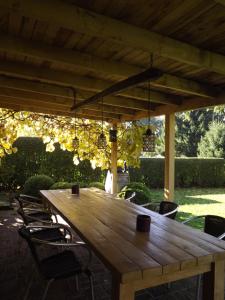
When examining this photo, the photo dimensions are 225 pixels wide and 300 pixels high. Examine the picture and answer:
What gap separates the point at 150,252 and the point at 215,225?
133 centimetres

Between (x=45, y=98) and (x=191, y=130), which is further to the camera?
(x=191, y=130)

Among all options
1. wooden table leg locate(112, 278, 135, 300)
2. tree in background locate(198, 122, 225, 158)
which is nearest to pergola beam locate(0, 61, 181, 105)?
wooden table leg locate(112, 278, 135, 300)

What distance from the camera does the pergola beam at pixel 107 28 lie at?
76.5 inches

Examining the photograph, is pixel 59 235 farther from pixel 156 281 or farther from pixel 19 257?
pixel 156 281

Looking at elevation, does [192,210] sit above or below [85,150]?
below

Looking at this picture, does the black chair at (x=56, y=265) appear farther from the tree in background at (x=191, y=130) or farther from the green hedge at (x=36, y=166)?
the tree in background at (x=191, y=130)

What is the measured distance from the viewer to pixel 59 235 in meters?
3.54

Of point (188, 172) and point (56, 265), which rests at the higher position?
point (188, 172)

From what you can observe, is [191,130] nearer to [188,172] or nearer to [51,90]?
[188,172]

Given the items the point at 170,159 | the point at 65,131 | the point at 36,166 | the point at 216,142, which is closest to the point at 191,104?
the point at 170,159

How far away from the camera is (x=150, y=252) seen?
2074mm

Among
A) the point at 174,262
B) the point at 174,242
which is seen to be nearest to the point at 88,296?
the point at 174,242

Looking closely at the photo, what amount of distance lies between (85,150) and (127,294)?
6.16 metres

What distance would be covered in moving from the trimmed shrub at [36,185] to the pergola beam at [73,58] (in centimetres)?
544
